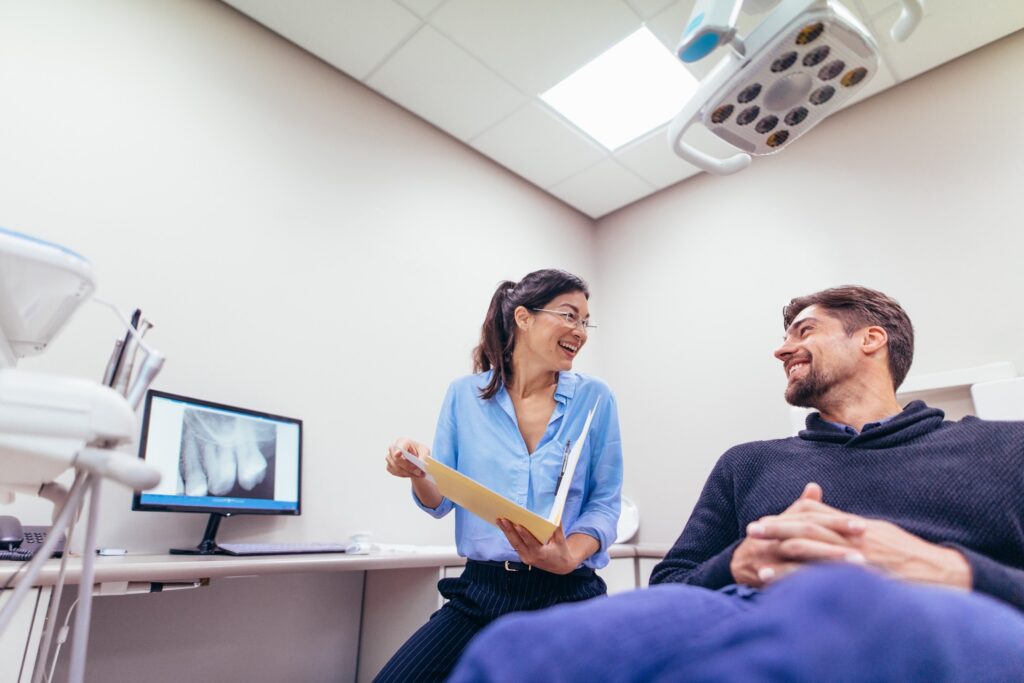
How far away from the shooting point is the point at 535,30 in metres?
2.37

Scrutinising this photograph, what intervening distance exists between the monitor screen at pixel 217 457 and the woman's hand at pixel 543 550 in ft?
3.14

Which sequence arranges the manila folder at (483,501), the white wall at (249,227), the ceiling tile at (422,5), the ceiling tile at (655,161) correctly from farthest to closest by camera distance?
the ceiling tile at (655,161) < the ceiling tile at (422,5) < the white wall at (249,227) < the manila folder at (483,501)

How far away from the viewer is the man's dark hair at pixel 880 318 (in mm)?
1396

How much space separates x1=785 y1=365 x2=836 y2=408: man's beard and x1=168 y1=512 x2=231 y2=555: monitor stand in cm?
153

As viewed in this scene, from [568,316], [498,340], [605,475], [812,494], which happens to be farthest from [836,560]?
[498,340]

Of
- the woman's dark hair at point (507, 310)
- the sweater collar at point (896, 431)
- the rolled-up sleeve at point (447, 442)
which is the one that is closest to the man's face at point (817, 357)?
the sweater collar at point (896, 431)

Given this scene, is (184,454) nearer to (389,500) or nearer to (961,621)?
(389,500)

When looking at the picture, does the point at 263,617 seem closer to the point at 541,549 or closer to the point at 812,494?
the point at 541,549

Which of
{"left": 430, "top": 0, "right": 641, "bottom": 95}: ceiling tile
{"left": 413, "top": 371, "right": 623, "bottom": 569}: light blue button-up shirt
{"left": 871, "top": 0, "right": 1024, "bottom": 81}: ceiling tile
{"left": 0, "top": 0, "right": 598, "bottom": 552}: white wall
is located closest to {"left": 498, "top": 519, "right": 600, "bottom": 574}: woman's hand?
{"left": 413, "top": 371, "right": 623, "bottom": 569}: light blue button-up shirt

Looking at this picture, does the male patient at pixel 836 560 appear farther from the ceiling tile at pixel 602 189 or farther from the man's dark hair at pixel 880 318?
the ceiling tile at pixel 602 189

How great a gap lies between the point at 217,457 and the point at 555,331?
3.45 ft

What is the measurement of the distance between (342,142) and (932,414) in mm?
2285

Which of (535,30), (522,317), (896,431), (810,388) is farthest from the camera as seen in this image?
(535,30)

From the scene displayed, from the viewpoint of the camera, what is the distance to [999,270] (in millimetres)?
2238
